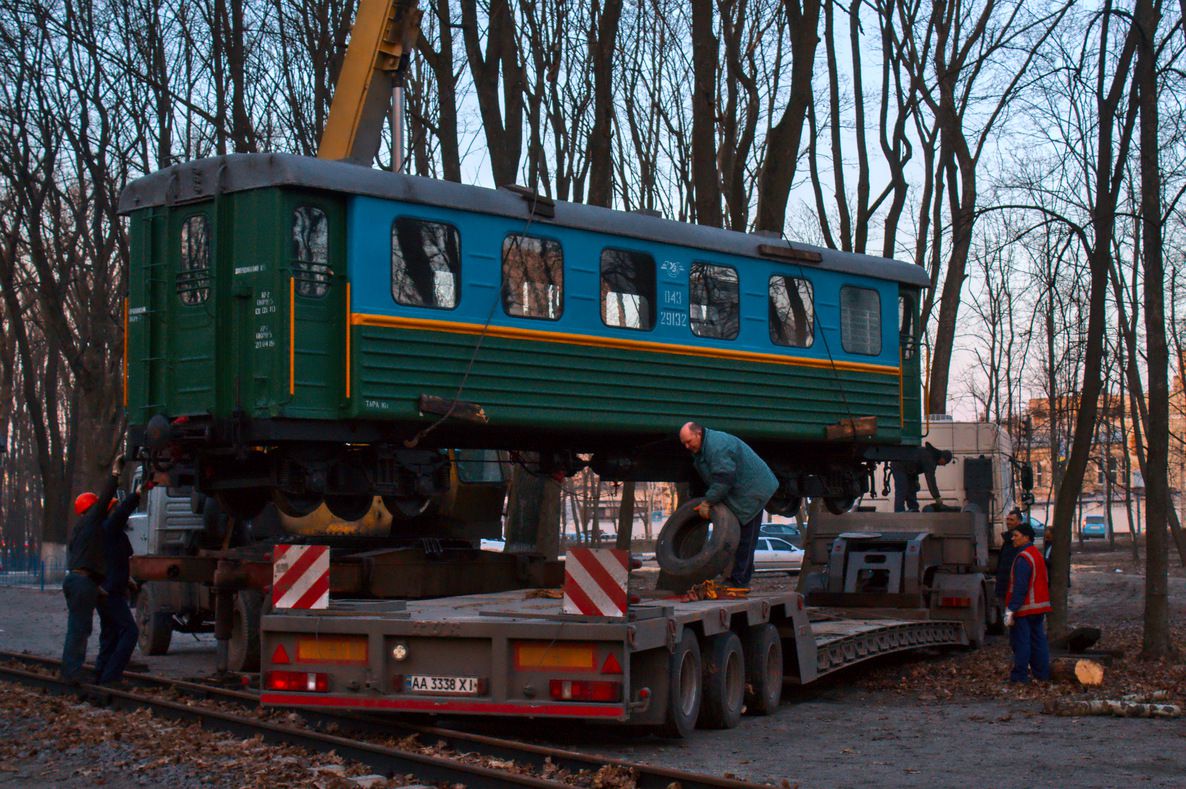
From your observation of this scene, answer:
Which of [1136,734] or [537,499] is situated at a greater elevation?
[537,499]

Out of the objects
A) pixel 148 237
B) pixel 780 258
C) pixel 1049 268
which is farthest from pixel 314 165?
pixel 1049 268

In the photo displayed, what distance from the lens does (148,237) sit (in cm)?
1337

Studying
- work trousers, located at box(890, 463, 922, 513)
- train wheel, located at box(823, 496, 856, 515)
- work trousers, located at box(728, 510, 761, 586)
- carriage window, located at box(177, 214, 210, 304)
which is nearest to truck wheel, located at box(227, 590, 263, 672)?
carriage window, located at box(177, 214, 210, 304)

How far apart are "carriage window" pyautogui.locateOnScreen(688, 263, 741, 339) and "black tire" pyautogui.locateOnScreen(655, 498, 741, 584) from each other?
331 centimetres

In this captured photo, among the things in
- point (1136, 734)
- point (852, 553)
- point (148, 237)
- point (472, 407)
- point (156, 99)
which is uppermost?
point (156, 99)

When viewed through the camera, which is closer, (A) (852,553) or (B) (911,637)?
(B) (911,637)

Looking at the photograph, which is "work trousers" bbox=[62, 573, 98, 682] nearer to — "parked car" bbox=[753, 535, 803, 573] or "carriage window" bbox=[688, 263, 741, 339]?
"carriage window" bbox=[688, 263, 741, 339]

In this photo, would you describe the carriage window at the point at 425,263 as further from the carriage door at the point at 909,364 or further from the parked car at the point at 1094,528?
the parked car at the point at 1094,528

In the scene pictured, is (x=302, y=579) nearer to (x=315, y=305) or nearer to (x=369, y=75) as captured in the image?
(x=315, y=305)

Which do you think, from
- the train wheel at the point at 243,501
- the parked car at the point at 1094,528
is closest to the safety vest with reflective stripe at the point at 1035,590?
the train wheel at the point at 243,501

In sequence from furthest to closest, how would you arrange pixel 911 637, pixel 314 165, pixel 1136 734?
pixel 911 637, pixel 314 165, pixel 1136 734

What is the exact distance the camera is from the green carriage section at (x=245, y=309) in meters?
12.3

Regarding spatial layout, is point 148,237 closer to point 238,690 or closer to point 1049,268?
point 238,690

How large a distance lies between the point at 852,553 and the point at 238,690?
278 inches
